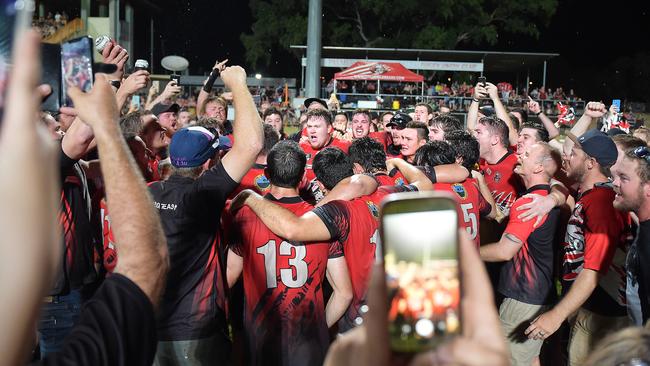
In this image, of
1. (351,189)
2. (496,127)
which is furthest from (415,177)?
(496,127)

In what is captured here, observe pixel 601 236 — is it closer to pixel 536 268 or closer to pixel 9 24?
pixel 536 268

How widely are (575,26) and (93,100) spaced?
55692 millimetres

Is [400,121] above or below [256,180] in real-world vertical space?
above

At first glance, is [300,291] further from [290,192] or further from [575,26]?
[575,26]

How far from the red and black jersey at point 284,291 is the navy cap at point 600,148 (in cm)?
217

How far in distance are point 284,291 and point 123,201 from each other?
8.00ft

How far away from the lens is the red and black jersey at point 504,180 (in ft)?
22.2

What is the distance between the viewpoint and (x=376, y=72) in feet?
80.5

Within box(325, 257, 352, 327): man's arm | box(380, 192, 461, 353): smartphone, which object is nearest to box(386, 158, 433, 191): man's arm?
box(325, 257, 352, 327): man's arm

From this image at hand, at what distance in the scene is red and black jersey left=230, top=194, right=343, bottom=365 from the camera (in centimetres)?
400

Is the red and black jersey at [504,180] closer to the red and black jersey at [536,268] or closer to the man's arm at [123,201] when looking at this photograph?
the red and black jersey at [536,268]

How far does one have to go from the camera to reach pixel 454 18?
39.5 meters

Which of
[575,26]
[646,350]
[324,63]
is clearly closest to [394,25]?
[324,63]

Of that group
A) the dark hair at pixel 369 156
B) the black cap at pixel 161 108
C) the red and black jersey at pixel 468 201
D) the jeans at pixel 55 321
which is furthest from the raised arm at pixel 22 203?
the black cap at pixel 161 108
